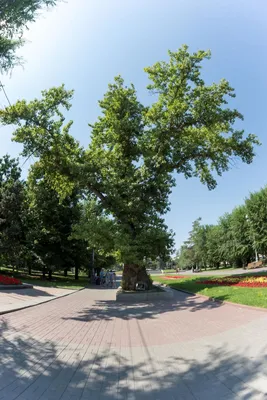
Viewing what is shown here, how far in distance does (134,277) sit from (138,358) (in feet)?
35.8

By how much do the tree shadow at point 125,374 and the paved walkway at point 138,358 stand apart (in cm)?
1

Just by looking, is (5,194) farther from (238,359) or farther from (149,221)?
(238,359)

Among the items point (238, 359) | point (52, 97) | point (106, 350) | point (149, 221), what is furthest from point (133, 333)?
point (52, 97)

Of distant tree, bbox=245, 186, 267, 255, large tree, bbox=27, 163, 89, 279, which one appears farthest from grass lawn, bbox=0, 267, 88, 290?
distant tree, bbox=245, 186, 267, 255

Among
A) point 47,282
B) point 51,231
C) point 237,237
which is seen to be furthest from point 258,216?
point 47,282

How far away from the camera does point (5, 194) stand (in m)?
28.6

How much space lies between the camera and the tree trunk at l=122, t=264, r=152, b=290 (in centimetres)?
1612

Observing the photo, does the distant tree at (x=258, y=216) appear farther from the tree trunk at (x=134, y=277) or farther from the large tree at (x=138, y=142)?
the tree trunk at (x=134, y=277)

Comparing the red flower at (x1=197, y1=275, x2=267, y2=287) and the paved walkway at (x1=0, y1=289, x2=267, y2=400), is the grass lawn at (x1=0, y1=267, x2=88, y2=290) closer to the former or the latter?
the red flower at (x1=197, y1=275, x2=267, y2=287)

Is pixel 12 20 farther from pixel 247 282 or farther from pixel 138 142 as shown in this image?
pixel 247 282

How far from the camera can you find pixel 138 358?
5.33 metres

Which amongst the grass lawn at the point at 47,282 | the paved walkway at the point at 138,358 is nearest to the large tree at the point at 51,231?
the grass lawn at the point at 47,282

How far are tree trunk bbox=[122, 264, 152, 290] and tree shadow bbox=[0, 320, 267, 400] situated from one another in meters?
10.2

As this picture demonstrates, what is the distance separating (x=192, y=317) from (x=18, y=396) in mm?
6413
